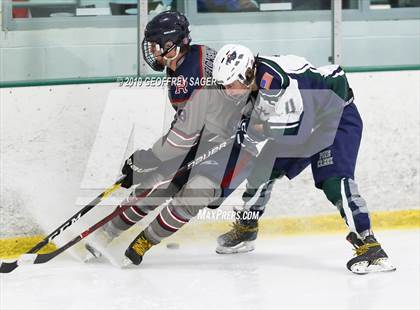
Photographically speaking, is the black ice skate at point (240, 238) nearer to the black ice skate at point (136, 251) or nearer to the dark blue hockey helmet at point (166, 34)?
the black ice skate at point (136, 251)

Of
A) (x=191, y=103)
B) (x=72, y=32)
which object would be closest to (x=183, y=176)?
(x=191, y=103)

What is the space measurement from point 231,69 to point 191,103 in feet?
1.09

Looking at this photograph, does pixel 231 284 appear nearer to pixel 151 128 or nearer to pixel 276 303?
pixel 276 303

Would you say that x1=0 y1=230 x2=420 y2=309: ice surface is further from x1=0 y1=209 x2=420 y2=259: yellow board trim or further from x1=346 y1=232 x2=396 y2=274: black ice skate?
x1=0 y1=209 x2=420 y2=259: yellow board trim

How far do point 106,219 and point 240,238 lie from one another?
573 mm

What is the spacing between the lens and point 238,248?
13.5ft

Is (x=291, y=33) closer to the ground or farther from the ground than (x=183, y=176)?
farther from the ground

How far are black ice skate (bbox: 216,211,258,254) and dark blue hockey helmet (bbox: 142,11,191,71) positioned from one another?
775mm

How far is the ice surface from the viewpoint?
3.34 meters

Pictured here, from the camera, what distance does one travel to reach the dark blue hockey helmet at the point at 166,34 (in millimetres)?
3807

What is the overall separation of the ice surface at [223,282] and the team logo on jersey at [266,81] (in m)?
0.69

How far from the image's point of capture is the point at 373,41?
4648 mm

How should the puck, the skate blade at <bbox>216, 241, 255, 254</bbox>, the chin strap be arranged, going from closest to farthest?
the chin strap
the skate blade at <bbox>216, 241, 255, 254</bbox>
the puck

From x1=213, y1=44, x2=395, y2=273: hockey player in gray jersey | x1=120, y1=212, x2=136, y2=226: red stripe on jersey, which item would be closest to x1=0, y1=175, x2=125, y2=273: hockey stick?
x1=120, y1=212, x2=136, y2=226: red stripe on jersey
